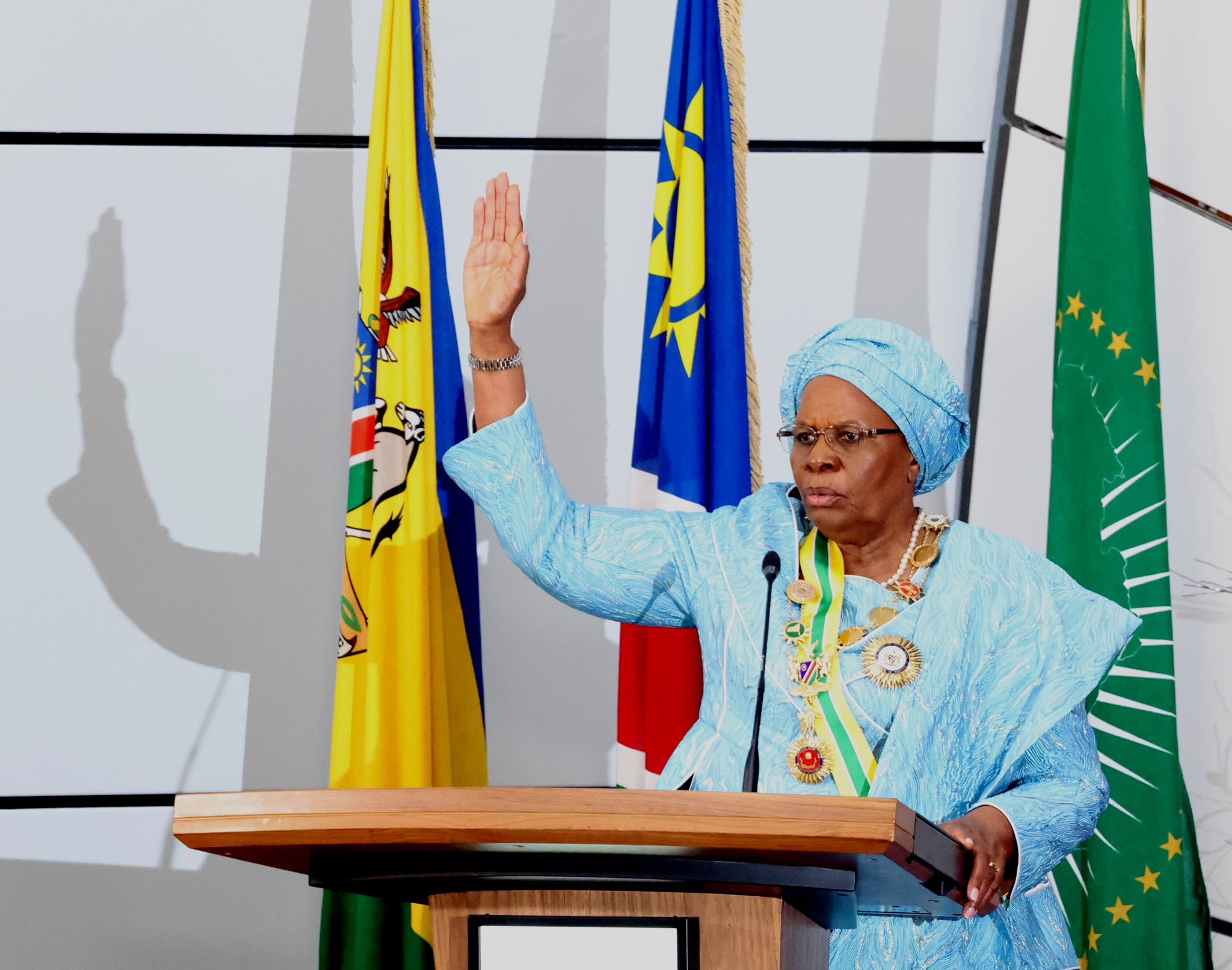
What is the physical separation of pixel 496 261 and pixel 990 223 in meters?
1.50

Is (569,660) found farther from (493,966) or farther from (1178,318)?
(493,966)

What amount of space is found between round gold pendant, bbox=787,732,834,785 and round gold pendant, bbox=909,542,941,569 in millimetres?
289

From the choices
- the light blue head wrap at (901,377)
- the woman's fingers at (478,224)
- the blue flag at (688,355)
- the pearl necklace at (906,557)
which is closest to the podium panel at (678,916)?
the pearl necklace at (906,557)

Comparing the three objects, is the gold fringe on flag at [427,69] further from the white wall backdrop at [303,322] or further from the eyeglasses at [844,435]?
the eyeglasses at [844,435]

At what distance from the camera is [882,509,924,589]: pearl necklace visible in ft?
5.83

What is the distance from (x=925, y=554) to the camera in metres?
1.79

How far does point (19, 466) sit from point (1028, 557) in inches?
86.3

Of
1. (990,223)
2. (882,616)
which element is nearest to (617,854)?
(882,616)

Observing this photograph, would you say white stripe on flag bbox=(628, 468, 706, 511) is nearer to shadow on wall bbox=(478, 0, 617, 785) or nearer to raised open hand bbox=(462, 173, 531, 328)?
shadow on wall bbox=(478, 0, 617, 785)

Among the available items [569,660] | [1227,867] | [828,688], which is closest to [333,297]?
[569,660]

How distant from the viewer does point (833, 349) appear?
5.95 feet

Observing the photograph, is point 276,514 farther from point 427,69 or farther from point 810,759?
point 810,759

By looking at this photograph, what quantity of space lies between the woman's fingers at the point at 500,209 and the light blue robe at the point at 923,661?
0.28m

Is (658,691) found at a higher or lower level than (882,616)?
higher
